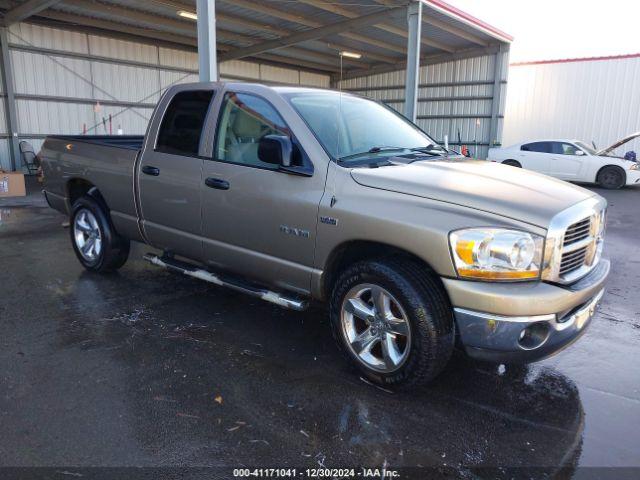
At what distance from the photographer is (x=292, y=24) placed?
17.2 metres

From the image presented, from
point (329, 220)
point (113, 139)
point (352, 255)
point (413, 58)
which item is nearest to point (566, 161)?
point (413, 58)

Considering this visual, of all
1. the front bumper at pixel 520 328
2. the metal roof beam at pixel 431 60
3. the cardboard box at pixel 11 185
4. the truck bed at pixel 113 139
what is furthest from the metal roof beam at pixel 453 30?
the front bumper at pixel 520 328

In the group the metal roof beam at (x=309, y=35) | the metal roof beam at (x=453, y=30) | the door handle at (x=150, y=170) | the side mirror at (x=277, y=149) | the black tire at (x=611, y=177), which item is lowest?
the black tire at (x=611, y=177)

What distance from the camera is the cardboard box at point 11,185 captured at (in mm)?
11984

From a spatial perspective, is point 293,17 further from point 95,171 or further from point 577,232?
point 577,232

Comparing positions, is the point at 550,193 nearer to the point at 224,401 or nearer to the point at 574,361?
the point at 574,361

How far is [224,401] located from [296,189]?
1452 mm

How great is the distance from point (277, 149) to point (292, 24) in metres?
15.4

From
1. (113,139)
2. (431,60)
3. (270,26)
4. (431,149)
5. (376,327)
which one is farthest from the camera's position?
(431,60)

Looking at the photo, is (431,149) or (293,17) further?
(293,17)

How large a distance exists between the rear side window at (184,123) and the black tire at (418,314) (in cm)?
203

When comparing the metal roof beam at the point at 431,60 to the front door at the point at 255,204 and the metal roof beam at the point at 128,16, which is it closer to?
the metal roof beam at the point at 128,16

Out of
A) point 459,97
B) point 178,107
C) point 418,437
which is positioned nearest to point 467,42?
point 459,97

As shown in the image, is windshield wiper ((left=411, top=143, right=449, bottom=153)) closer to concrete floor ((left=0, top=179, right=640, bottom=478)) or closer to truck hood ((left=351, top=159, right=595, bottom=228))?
truck hood ((left=351, top=159, right=595, bottom=228))
